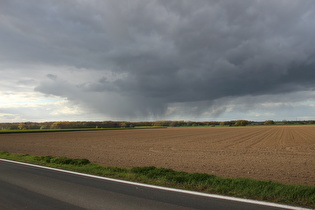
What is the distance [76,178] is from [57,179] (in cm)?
72

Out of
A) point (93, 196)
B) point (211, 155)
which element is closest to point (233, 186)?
point (93, 196)

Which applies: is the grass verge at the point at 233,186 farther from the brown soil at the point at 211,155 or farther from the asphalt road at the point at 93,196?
the brown soil at the point at 211,155

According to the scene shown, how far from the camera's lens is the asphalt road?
19.1 feet

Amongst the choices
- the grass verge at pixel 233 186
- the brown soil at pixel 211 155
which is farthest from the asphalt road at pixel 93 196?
the brown soil at pixel 211 155

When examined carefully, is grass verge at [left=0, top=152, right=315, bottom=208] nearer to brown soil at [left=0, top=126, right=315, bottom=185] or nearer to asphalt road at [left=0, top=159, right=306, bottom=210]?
asphalt road at [left=0, top=159, right=306, bottom=210]

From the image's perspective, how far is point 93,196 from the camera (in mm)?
6676

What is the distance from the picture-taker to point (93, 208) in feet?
18.7

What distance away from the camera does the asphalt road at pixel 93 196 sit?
5812mm

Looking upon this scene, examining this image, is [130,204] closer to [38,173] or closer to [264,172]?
[38,173]

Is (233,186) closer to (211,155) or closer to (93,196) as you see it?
(93,196)

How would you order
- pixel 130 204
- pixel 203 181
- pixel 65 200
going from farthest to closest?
pixel 203 181, pixel 65 200, pixel 130 204

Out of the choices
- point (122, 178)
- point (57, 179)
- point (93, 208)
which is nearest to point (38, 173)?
point (57, 179)

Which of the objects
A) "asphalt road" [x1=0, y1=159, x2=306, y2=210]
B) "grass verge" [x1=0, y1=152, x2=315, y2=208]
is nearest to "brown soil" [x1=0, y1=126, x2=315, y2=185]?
"grass verge" [x1=0, y1=152, x2=315, y2=208]

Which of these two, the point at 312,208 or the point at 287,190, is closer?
the point at 312,208
